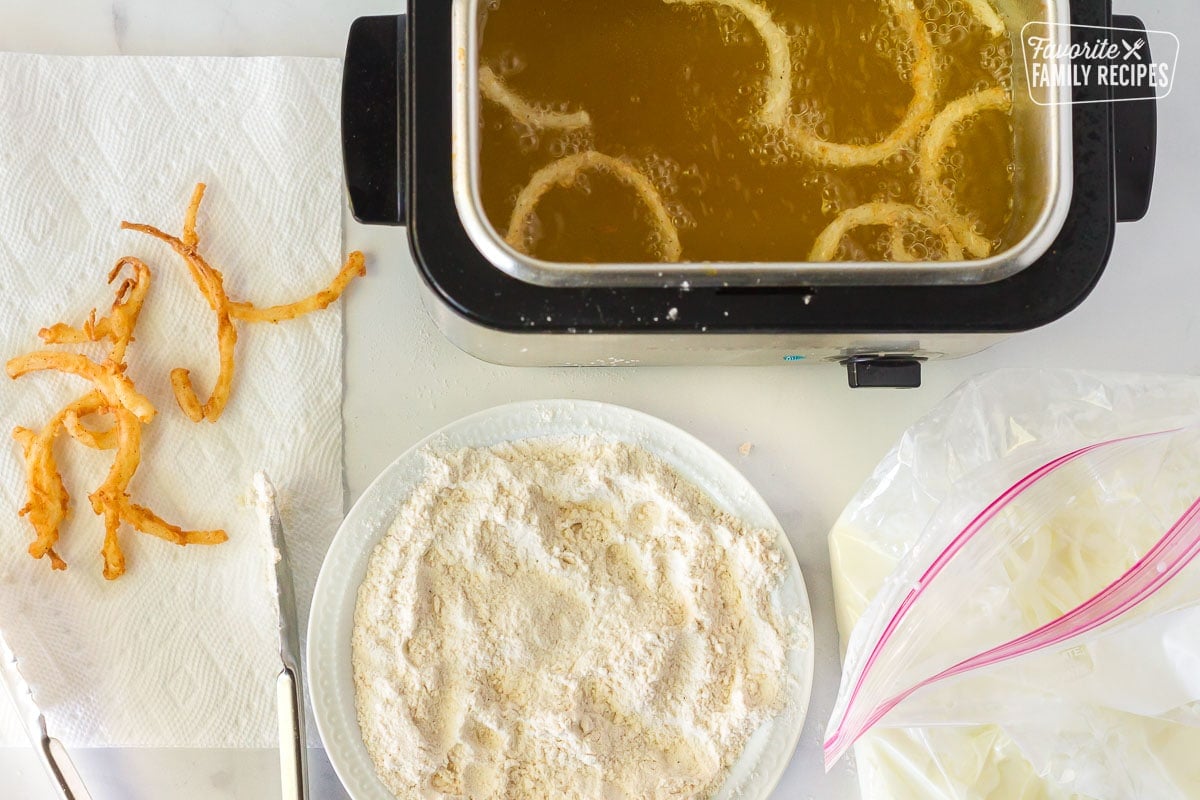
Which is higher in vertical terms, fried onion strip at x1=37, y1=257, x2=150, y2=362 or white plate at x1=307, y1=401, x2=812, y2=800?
fried onion strip at x1=37, y1=257, x2=150, y2=362

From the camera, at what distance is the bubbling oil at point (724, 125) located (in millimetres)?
587

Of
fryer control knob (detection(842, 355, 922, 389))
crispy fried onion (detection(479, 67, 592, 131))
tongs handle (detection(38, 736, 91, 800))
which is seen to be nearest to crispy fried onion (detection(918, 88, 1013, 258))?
fryer control knob (detection(842, 355, 922, 389))

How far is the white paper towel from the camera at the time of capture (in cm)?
70

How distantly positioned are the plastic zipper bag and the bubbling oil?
170 millimetres

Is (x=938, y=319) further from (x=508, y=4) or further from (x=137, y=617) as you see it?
(x=137, y=617)

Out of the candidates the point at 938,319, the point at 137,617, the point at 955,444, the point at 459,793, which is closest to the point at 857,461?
the point at 955,444

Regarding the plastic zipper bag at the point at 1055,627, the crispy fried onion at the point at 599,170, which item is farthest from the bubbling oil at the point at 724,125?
the plastic zipper bag at the point at 1055,627

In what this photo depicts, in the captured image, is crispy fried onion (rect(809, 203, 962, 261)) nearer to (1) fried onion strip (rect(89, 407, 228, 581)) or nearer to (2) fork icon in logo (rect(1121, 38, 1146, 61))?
(2) fork icon in logo (rect(1121, 38, 1146, 61))

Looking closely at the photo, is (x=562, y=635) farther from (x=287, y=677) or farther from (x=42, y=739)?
(x=42, y=739)

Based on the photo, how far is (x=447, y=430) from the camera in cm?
71

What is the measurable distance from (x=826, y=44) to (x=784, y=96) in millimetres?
46

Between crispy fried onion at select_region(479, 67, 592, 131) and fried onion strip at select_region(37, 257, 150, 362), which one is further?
fried onion strip at select_region(37, 257, 150, 362)

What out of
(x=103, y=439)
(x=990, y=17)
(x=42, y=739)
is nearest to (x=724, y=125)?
(x=990, y=17)

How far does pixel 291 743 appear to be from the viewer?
26.1 inches
